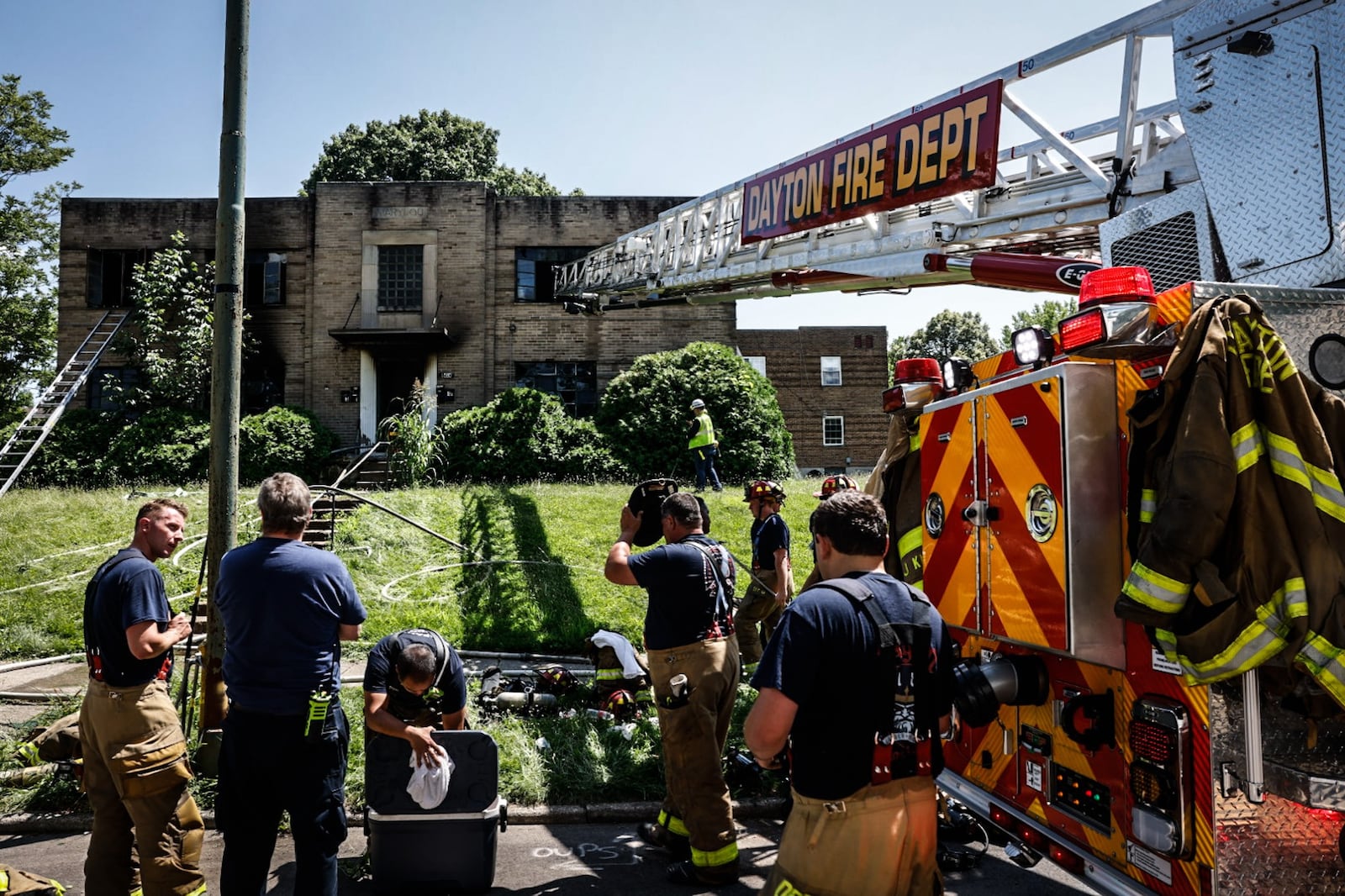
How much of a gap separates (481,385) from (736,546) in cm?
1143

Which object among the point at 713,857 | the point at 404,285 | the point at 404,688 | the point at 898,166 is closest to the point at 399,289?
the point at 404,285

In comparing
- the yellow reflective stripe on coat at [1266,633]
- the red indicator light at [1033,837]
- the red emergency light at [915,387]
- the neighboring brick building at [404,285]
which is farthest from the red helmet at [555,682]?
the neighboring brick building at [404,285]

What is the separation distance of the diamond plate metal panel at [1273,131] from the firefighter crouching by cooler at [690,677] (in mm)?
2780

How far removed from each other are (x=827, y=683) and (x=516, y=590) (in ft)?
27.0

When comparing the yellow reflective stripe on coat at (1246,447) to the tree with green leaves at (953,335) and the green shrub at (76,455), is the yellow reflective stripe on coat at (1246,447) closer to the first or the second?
the green shrub at (76,455)

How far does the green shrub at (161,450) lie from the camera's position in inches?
677

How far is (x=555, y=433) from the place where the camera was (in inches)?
675

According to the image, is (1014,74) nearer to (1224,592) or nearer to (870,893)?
(1224,592)

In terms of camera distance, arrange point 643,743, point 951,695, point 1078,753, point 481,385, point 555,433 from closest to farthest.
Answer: point 951,695 → point 1078,753 → point 643,743 → point 555,433 → point 481,385

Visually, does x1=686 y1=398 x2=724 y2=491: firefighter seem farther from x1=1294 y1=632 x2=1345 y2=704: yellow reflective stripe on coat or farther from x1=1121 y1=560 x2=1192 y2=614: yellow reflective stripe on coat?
A: x1=1294 y1=632 x2=1345 y2=704: yellow reflective stripe on coat

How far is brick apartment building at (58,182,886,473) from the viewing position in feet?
71.2

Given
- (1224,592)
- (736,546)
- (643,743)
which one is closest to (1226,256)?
(1224,592)

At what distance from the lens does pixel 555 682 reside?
23.9 ft

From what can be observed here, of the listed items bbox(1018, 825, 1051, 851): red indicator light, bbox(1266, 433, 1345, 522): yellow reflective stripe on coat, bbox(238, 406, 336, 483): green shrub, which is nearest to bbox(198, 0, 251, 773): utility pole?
bbox(1018, 825, 1051, 851): red indicator light
